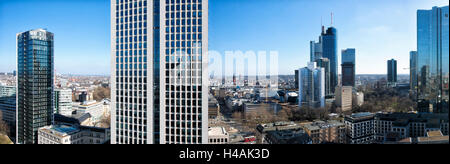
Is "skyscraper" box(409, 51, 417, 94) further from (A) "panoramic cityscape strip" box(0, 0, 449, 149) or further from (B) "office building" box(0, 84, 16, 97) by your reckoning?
(B) "office building" box(0, 84, 16, 97)

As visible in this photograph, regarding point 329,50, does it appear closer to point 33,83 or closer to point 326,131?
point 326,131

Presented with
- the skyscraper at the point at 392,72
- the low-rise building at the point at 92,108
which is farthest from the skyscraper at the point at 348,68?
the low-rise building at the point at 92,108

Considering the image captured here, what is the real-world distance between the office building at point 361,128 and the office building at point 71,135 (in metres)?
7.62

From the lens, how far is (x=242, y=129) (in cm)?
557

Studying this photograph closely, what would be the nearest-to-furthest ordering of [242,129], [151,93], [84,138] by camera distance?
[151,93], [84,138], [242,129]

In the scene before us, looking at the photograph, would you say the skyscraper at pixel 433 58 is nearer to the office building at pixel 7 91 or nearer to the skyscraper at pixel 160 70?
the skyscraper at pixel 160 70

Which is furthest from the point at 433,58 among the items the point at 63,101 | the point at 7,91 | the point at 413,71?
the point at 63,101

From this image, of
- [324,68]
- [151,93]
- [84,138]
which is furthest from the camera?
[324,68]

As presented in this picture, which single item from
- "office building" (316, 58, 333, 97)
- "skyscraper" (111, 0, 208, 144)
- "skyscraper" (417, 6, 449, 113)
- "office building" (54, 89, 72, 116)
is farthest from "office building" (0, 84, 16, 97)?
"office building" (316, 58, 333, 97)

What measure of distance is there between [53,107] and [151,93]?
172 inches

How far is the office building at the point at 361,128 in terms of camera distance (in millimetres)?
5730

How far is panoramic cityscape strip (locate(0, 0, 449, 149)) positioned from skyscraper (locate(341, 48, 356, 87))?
0.17 ft
